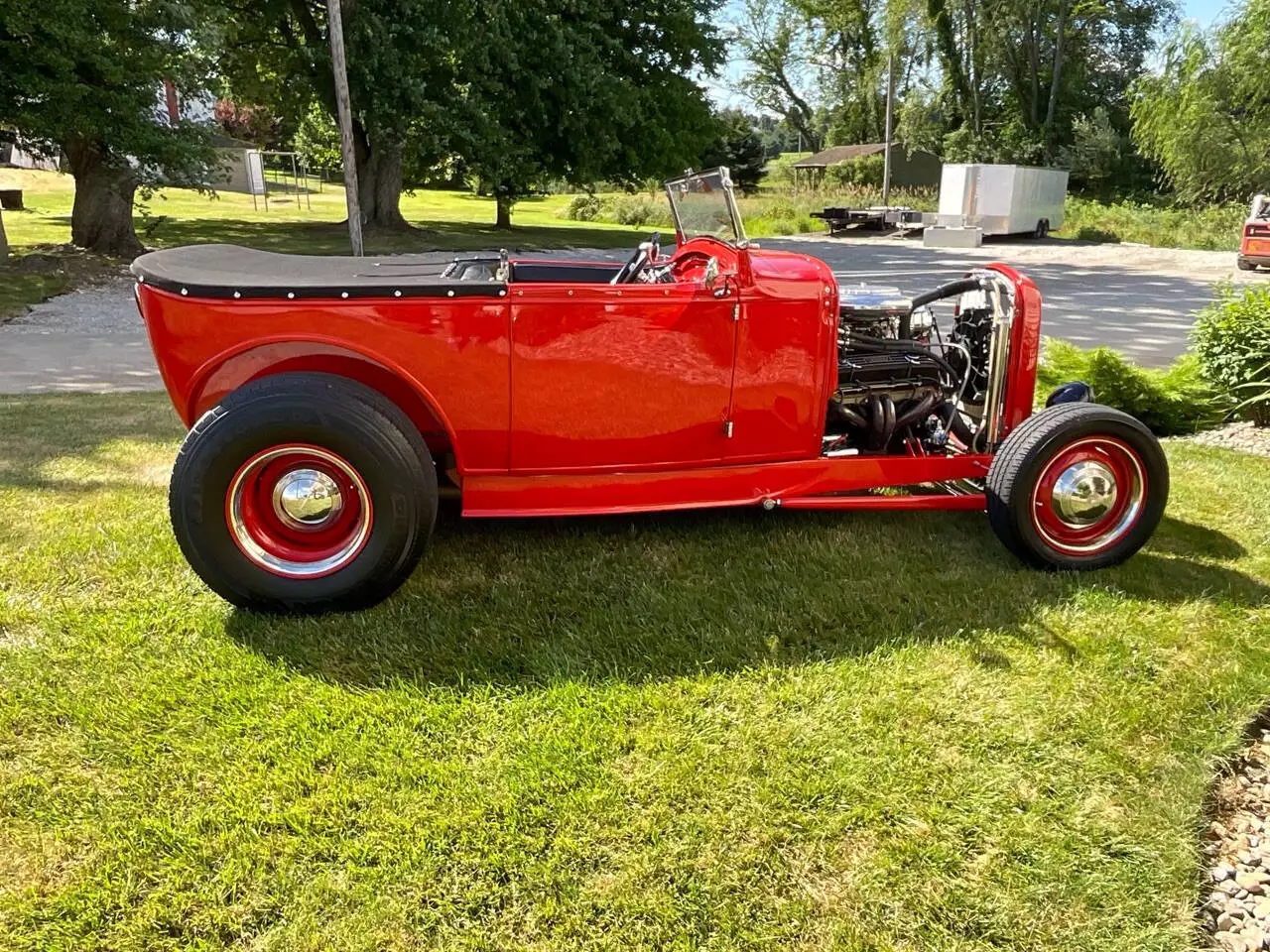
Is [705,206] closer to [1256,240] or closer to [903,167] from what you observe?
[1256,240]

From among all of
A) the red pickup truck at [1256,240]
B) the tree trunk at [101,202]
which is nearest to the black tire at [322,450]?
the tree trunk at [101,202]

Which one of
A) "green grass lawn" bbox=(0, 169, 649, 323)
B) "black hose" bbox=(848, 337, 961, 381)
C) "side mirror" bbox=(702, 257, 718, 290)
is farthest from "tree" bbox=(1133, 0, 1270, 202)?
"side mirror" bbox=(702, 257, 718, 290)

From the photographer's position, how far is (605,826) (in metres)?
2.26

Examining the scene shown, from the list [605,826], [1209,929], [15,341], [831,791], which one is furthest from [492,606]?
[15,341]

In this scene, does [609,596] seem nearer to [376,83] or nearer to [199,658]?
[199,658]

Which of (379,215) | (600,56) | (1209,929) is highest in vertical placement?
(600,56)

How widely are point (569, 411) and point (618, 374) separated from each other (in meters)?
0.23

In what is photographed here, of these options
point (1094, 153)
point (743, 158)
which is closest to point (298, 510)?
point (743, 158)

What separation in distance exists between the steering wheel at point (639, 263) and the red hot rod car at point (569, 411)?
14 millimetres

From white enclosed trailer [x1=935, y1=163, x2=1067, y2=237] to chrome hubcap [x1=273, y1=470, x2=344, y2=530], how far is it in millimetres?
25438

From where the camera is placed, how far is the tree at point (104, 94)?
38.1 ft

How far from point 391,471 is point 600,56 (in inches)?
744

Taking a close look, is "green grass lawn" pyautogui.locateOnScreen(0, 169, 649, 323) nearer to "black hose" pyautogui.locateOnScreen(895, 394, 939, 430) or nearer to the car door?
the car door

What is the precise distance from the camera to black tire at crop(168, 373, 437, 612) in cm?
298
